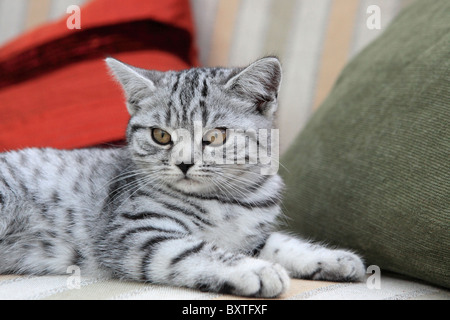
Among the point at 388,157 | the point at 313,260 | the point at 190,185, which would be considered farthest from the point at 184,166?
the point at 388,157

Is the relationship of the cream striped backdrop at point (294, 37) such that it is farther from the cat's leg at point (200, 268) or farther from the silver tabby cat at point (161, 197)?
the cat's leg at point (200, 268)

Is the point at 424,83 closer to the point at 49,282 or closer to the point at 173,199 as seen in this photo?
the point at 173,199

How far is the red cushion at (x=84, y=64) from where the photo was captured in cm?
158

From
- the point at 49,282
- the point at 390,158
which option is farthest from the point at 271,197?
the point at 49,282

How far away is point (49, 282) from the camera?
93 centimetres

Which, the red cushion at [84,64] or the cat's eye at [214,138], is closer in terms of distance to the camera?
the cat's eye at [214,138]

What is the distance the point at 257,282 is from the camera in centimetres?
84

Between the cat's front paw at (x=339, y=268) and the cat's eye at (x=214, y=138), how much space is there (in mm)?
322

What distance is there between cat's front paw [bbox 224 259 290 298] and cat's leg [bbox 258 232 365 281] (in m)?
0.18

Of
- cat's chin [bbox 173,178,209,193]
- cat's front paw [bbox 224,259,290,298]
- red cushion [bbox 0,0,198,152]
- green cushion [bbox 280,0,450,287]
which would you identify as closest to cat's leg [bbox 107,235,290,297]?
cat's front paw [bbox 224,259,290,298]

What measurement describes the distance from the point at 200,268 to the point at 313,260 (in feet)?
0.88

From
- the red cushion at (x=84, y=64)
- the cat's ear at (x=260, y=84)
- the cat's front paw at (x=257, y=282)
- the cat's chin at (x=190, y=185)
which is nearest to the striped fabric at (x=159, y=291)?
the cat's front paw at (x=257, y=282)

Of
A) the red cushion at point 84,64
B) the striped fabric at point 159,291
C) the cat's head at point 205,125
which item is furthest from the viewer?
the red cushion at point 84,64

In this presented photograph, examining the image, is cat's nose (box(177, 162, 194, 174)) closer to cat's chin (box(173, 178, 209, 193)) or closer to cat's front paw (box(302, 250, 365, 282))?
cat's chin (box(173, 178, 209, 193))
